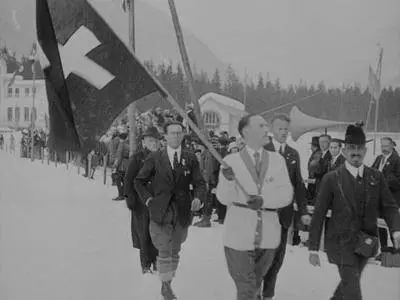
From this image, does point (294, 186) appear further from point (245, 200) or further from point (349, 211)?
point (245, 200)

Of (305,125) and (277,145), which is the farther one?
(305,125)

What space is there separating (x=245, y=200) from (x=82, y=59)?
4.62ft

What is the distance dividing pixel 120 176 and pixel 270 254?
8617 mm

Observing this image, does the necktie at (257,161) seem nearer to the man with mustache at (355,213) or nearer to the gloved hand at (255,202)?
the gloved hand at (255,202)

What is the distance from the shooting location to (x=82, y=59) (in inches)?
142

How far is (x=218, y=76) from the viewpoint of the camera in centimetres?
4269

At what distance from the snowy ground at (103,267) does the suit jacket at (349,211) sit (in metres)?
0.56

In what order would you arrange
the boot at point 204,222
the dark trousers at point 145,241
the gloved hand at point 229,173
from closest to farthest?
the gloved hand at point 229,173 < the dark trousers at point 145,241 < the boot at point 204,222

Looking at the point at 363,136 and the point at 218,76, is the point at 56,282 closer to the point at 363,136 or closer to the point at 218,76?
the point at 363,136

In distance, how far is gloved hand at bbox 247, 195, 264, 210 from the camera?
3537mm

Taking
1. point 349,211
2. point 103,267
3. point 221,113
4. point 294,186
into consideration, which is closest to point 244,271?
point 349,211

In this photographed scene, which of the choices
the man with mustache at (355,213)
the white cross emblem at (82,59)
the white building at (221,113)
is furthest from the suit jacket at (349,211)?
the white building at (221,113)

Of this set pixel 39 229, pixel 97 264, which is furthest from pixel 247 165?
pixel 39 229

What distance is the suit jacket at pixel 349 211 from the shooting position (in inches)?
146
